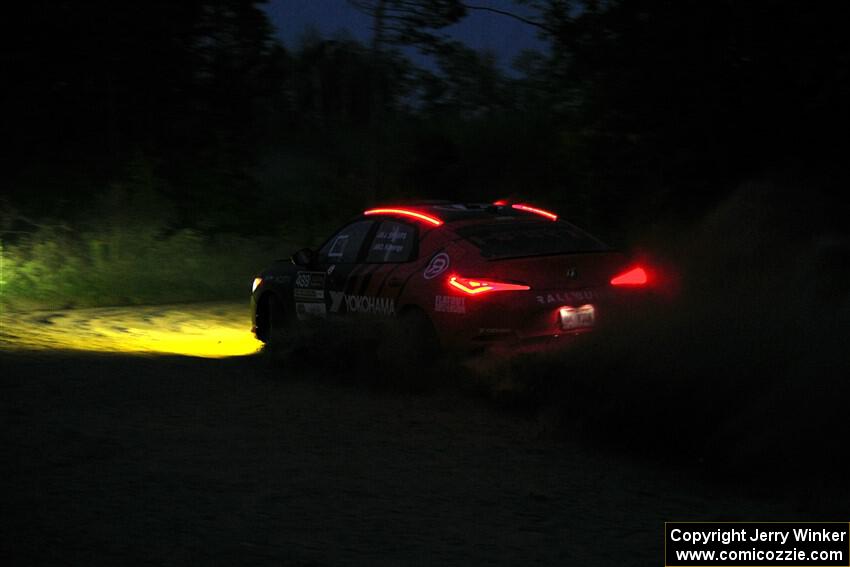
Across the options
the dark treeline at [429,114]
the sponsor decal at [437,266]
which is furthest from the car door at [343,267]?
the dark treeline at [429,114]

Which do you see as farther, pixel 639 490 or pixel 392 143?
pixel 392 143

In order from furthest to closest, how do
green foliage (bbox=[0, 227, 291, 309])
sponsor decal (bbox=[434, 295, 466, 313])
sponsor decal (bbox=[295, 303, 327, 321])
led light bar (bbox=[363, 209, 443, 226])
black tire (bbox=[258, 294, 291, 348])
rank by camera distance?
green foliage (bbox=[0, 227, 291, 309]), black tire (bbox=[258, 294, 291, 348]), sponsor decal (bbox=[295, 303, 327, 321]), led light bar (bbox=[363, 209, 443, 226]), sponsor decal (bbox=[434, 295, 466, 313])

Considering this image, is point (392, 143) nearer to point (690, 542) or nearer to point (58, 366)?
point (58, 366)

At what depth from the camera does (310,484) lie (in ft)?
20.6

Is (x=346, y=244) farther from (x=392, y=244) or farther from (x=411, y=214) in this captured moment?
(x=411, y=214)

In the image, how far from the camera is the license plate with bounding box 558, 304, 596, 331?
8836 millimetres

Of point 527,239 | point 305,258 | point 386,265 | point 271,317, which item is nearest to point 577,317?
point 527,239

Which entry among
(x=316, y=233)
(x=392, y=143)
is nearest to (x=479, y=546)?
(x=316, y=233)

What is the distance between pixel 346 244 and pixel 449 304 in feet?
7.23

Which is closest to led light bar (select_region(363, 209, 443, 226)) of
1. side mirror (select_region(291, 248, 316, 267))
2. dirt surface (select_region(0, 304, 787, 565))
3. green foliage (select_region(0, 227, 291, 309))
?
side mirror (select_region(291, 248, 316, 267))

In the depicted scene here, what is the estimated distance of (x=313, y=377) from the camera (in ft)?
31.4

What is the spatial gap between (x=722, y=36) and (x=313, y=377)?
263 inches

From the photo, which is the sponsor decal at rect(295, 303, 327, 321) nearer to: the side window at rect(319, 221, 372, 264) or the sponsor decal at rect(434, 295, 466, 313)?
the side window at rect(319, 221, 372, 264)

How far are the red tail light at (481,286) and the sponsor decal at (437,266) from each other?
0.29 meters
